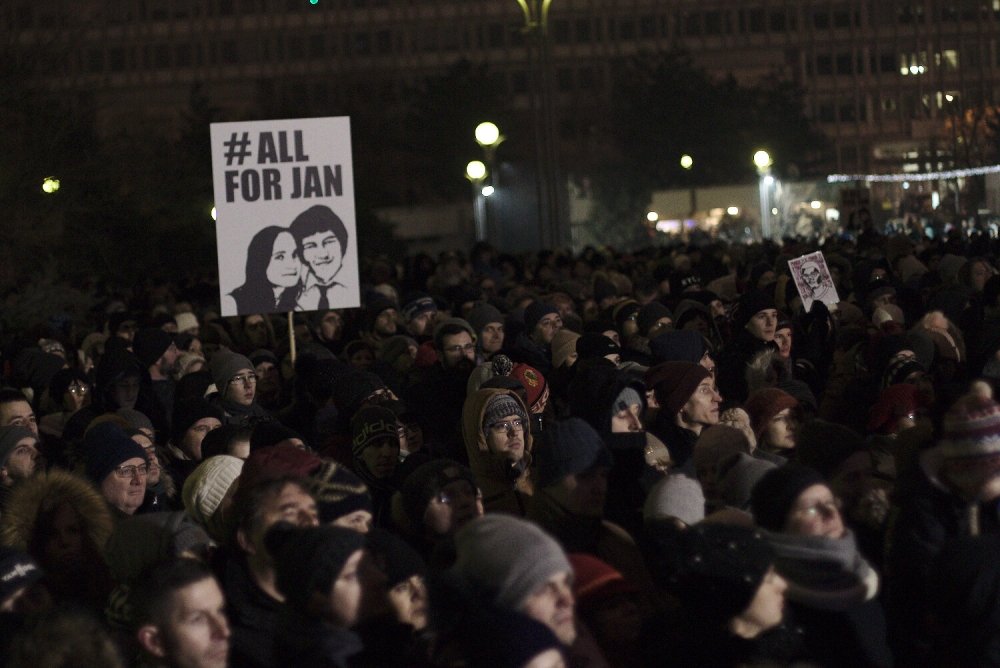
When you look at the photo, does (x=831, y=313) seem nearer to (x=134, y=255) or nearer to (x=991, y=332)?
(x=991, y=332)

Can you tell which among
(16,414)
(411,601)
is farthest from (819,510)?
(16,414)

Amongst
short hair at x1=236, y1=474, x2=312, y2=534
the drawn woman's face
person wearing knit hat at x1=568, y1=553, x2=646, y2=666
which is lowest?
person wearing knit hat at x1=568, y1=553, x2=646, y2=666

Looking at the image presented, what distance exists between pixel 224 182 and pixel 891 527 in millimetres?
6704

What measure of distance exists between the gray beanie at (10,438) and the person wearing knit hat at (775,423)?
3.37 metres

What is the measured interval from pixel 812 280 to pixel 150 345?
4586 mm

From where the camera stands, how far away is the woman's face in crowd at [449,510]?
6324mm

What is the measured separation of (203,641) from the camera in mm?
4938

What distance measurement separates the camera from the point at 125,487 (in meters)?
7.46

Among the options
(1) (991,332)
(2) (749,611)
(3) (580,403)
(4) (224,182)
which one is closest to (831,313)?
(1) (991,332)

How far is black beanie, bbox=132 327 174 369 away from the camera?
12.2 m

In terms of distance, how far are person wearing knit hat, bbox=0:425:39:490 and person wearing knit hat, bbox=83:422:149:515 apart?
0.79 m

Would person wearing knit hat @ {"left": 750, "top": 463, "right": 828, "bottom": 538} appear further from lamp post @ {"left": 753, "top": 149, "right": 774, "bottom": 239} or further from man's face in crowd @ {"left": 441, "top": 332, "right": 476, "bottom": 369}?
lamp post @ {"left": 753, "top": 149, "right": 774, "bottom": 239}

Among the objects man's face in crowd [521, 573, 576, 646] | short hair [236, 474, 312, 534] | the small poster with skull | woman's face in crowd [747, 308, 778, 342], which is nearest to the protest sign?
woman's face in crowd [747, 308, 778, 342]

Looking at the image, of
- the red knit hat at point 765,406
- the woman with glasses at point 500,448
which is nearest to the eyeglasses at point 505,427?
the woman with glasses at point 500,448
